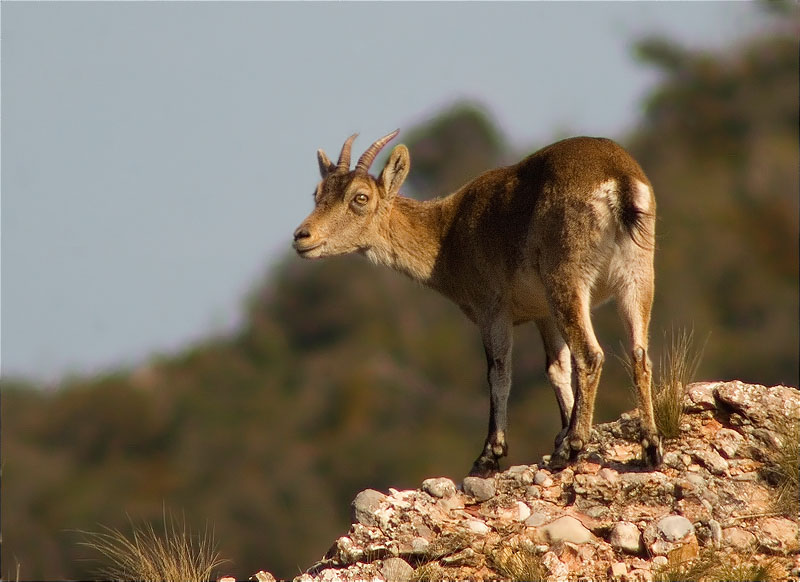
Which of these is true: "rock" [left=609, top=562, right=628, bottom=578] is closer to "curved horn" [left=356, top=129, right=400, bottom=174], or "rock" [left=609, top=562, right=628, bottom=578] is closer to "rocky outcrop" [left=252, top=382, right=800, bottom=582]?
"rocky outcrop" [left=252, top=382, right=800, bottom=582]

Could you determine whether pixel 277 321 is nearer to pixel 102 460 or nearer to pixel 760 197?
pixel 102 460

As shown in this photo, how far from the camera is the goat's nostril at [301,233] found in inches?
548

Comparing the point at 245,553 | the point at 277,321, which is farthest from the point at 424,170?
the point at 245,553

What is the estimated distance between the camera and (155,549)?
1102 cm

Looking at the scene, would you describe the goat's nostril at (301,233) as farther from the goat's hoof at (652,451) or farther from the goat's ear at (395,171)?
the goat's hoof at (652,451)

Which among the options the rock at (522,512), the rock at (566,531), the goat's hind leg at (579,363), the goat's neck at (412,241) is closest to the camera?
the rock at (566,531)

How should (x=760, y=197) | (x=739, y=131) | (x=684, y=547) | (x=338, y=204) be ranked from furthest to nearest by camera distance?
(x=739, y=131) < (x=760, y=197) < (x=338, y=204) < (x=684, y=547)

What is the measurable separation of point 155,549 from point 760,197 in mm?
49259

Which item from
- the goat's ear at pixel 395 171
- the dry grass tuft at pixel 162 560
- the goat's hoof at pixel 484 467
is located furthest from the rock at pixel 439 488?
the goat's ear at pixel 395 171

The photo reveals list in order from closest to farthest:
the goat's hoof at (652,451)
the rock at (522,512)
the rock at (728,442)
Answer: the rock at (522,512) → the goat's hoof at (652,451) → the rock at (728,442)

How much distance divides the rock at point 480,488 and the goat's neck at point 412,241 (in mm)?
3362

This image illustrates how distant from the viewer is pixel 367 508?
10672 millimetres

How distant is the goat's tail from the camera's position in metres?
11.3

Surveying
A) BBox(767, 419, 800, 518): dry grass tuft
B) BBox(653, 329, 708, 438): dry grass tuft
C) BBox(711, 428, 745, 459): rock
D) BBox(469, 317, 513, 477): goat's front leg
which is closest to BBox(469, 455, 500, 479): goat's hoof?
BBox(469, 317, 513, 477): goat's front leg
